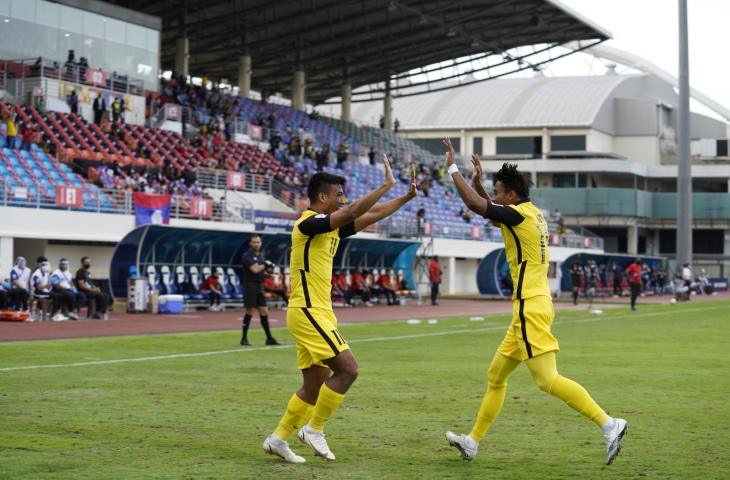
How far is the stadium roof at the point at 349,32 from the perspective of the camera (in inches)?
2363

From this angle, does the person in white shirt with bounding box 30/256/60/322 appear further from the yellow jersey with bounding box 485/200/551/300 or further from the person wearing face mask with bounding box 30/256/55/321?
the yellow jersey with bounding box 485/200/551/300

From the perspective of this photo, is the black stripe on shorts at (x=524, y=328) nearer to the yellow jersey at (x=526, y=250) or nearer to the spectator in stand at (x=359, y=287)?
the yellow jersey at (x=526, y=250)

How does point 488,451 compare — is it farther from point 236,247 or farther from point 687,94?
point 687,94

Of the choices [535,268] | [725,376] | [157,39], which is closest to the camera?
[535,268]

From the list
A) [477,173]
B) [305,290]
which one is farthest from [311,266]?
[477,173]

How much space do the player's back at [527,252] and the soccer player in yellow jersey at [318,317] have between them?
0.97 meters

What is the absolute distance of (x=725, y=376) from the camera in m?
16.5

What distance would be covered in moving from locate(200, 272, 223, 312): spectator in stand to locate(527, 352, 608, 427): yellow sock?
29320 mm

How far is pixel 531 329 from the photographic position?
9070 millimetres

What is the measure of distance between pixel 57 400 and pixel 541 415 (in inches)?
210

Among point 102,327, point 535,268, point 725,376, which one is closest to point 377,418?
point 535,268

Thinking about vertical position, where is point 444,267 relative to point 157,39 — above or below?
below

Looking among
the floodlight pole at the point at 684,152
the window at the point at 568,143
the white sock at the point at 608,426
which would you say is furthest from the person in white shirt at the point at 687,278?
the white sock at the point at 608,426

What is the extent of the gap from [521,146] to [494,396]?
86418mm
